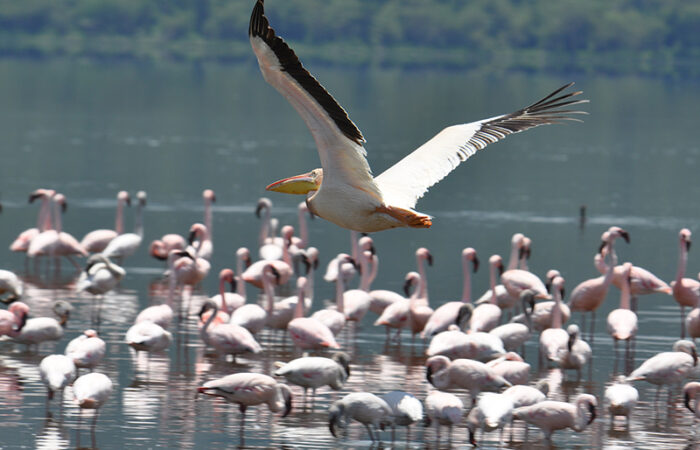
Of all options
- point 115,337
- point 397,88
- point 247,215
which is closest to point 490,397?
point 115,337

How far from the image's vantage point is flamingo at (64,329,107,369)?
42.9 ft

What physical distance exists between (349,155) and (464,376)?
313cm

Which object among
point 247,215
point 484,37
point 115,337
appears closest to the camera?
point 115,337

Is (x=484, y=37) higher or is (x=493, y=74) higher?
(x=484, y=37)

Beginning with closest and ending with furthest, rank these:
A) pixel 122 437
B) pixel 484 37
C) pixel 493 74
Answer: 1. pixel 122 437
2. pixel 493 74
3. pixel 484 37

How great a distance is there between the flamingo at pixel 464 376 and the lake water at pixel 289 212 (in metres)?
0.58

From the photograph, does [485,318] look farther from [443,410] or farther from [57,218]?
[57,218]

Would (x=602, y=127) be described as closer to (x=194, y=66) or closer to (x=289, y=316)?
(x=289, y=316)

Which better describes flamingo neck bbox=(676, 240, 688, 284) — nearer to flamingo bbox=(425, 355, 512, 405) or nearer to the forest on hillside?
flamingo bbox=(425, 355, 512, 405)

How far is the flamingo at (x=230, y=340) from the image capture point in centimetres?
1426

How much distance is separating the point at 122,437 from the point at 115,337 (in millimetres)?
4121

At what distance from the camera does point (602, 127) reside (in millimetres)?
59938

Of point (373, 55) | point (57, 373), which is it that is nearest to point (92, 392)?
point (57, 373)

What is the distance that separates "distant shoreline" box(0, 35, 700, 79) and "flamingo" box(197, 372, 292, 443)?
10396cm
